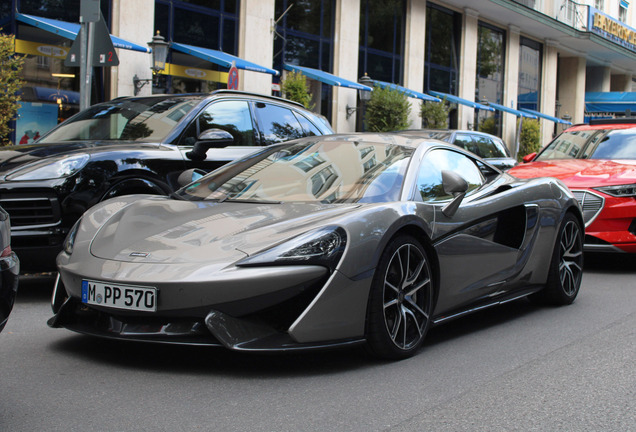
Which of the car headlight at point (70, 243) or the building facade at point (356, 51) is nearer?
the car headlight at point (70, 243)

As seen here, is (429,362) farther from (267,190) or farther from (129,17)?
(129,17)

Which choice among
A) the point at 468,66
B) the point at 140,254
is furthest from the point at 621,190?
the point at 468,66

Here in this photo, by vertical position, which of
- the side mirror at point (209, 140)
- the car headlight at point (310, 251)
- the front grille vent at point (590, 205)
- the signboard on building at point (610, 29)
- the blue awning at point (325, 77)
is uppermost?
the signboard on building at point (610, 29)

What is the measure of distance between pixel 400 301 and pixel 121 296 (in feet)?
4.92

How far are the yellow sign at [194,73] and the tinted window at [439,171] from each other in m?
14.1

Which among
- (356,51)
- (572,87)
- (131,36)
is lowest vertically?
(131,36)

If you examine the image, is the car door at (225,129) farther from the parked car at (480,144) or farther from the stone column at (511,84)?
the stone column at (511,84)

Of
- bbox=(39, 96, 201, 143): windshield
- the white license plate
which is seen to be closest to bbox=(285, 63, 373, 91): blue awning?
bbox=(39, 96, 201, 143): windshield

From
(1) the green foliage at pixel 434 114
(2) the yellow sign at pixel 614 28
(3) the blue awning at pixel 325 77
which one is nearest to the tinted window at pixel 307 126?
(3) the blue awning at pixel 325 77

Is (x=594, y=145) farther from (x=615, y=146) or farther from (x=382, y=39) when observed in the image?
(x=382, y=39)

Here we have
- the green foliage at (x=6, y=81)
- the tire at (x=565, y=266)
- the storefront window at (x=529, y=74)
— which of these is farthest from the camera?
the storefront window at (x=529, y=74)

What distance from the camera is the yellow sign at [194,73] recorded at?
743 inches

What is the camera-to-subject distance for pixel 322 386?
387cm

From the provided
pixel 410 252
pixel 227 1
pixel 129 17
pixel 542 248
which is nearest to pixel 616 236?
pixel 542 248
